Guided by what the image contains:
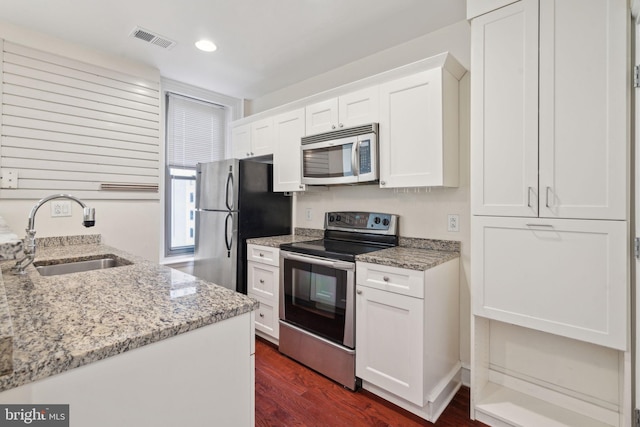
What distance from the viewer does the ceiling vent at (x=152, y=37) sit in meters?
2.35

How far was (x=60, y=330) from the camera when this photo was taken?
819mm

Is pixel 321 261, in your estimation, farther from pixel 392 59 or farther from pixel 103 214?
pixel 103 214

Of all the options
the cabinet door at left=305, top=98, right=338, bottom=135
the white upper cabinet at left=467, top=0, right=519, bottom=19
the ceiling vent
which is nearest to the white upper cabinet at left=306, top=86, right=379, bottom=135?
the cabinet door at left=305, top=98, right=338, bottom=135

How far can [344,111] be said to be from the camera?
251 cm

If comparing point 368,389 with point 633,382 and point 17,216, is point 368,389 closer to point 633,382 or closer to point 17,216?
point 633,382

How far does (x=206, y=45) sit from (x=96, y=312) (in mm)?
2310

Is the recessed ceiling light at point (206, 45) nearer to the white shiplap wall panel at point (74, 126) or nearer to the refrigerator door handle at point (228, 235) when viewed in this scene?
the white shiplap wall panel at point (74, 126)

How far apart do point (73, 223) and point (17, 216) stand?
1.13ft

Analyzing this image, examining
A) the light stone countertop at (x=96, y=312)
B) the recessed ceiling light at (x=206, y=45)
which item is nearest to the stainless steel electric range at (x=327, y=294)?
the light stone countertop at (x=96, y=312)

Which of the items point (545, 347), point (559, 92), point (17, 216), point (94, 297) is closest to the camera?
point (94, 297)

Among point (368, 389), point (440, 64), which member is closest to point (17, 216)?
point (368, 389)

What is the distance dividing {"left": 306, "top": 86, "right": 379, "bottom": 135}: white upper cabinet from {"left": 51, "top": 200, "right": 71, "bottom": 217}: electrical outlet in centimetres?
206

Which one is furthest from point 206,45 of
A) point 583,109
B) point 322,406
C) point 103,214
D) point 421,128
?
point 322,406

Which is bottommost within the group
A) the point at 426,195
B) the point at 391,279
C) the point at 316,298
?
the point at 316,298
